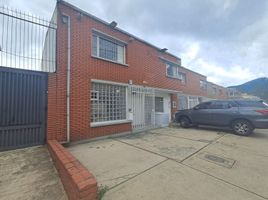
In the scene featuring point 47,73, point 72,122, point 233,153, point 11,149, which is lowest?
point 233,153

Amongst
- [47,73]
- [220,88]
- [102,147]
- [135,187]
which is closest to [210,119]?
[102,147]

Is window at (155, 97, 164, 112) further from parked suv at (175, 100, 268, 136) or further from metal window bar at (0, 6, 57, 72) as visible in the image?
metal window bar at (0, 6, 57, 72)

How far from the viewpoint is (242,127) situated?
7.54 meters

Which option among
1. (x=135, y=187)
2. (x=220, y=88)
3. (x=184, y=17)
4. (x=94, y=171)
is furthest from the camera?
(x=220, y=88)

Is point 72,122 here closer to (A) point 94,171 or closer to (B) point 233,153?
(A) point 94,171

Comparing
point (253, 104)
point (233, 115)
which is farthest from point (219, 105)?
point (253, 104)

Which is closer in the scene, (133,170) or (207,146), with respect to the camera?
(133,170)

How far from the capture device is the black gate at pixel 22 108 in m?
4.46

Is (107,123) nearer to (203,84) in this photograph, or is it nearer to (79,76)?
(79,76)

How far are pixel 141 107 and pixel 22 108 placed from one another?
5.98 m

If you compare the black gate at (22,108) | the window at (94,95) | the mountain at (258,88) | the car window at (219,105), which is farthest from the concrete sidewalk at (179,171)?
the mountain at (258,88)

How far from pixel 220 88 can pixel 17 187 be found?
29498 mm

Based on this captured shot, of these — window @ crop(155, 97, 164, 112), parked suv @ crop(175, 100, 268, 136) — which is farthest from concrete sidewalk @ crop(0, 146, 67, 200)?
parked suv @ crop(175, 100, 268, 136)

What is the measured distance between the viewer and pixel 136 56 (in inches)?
351
